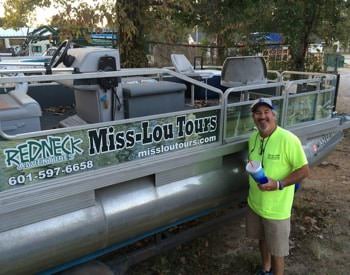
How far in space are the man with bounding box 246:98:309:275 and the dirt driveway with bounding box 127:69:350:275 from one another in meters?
0.52

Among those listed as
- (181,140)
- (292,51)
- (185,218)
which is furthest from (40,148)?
(292,51)

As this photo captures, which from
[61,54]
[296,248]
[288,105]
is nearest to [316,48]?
[288,105]

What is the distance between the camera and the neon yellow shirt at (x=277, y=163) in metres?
2.63

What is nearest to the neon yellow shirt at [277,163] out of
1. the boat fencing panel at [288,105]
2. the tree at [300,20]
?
the boat fencing panel at [288,105]

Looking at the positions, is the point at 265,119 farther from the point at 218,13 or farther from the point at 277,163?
the point at 218,13

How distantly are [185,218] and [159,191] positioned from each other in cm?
46

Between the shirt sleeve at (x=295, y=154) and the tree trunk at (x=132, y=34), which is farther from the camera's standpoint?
the tree trunk at (x=132, y=34)

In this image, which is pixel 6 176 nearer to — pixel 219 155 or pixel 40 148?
pixel 40 148

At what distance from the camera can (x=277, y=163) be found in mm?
2678

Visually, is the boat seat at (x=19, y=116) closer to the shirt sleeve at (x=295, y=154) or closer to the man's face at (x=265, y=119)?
the man's face at (x=265, y=119)

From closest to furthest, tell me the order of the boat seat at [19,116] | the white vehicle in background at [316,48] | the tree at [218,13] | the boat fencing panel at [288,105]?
the boat seat at [19,116], the boat fencing panel at [288,105], the tree at [218,13], the white vehicle in background at [316,48]

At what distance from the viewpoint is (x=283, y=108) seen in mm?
3461

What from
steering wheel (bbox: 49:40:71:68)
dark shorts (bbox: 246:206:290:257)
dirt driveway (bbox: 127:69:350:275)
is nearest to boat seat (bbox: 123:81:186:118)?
steering wheel (bbox: 49:40:71:68)

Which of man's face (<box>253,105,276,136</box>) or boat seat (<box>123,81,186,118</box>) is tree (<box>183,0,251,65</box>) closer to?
boat seat (<box>123,81,186,118</box>)
